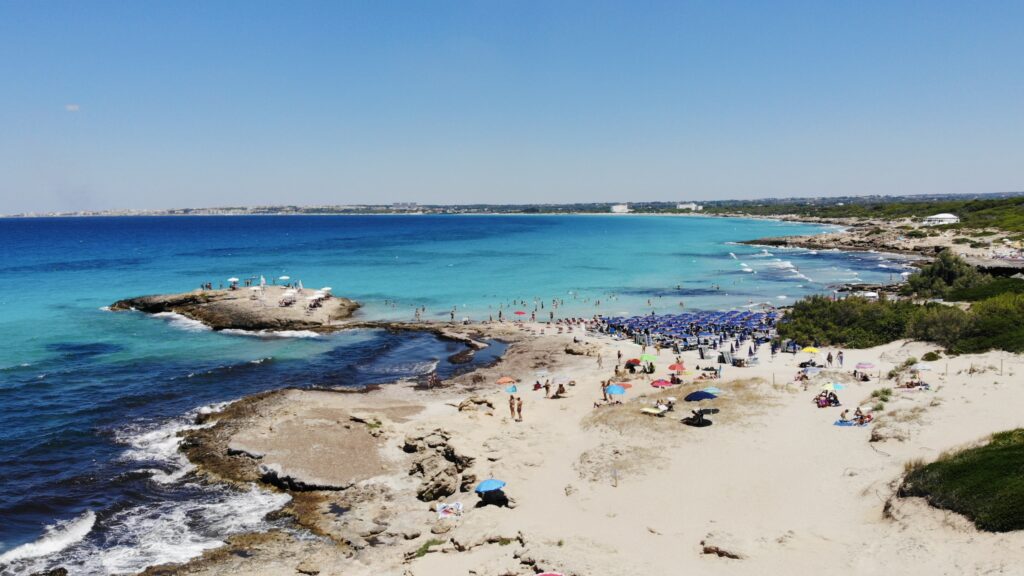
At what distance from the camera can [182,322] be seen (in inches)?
1981

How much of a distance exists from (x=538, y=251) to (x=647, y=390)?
90484mm

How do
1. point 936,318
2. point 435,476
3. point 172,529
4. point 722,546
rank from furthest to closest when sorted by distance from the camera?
point 936,318
point 435,476
point 172,529
point 722,546

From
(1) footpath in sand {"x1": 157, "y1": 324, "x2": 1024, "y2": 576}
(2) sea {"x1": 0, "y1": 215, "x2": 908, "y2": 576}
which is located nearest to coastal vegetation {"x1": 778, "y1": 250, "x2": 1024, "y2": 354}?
(1) footpath in sand {"x1": 157, "y1": 324, "x2": 1024, "y2": 576}

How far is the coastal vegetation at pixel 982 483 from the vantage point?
12414mm

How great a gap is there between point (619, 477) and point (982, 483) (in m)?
9.26

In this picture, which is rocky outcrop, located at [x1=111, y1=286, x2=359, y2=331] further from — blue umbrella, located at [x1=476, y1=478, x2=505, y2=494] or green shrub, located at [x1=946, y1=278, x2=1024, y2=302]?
green shrub, located at [x1=946, y1=278, x2=1024, y2=302]

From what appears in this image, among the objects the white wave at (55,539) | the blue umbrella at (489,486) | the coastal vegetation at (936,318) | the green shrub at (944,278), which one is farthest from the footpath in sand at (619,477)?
the green shrub at (944,278)

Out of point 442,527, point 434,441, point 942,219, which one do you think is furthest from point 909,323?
point 942,219

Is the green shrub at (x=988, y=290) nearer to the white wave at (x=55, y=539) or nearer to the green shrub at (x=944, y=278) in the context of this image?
the green shrub at (x=944, y=278)

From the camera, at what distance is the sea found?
18.7 meters

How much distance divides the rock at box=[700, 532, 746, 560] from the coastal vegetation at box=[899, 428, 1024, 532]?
15.7 ft

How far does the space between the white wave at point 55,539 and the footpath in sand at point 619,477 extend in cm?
400

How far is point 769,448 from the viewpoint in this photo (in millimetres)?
20203

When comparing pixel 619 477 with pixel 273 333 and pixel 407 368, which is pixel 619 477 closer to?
pixel 407 368
